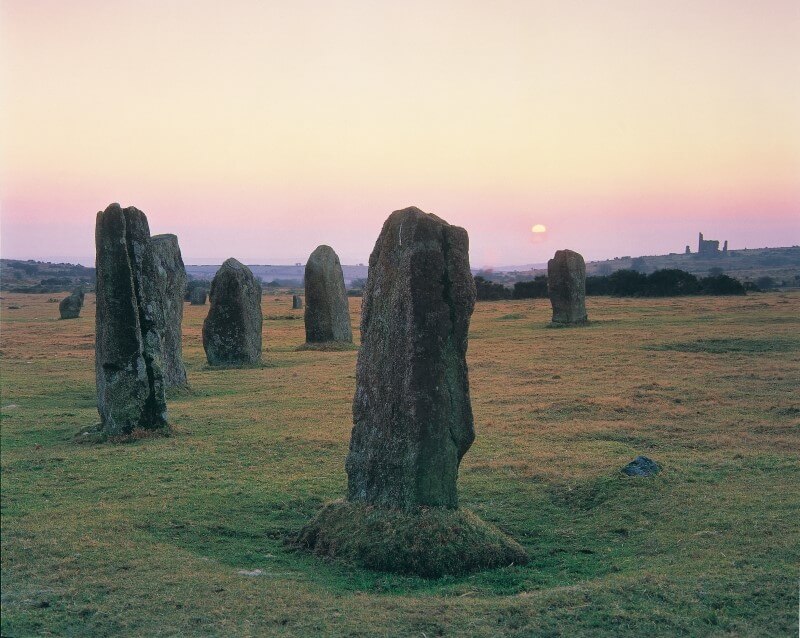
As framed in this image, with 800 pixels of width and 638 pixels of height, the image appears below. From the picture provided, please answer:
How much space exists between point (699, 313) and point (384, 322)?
35.4 metres

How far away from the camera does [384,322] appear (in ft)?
32.8

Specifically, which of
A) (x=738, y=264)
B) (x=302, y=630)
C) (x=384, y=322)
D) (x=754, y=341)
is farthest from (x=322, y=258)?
(x=738, y=264)

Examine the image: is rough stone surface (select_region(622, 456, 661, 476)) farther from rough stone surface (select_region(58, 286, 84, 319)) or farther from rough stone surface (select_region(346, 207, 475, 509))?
rough stone surface (select_region(58, 286, 84, 319))

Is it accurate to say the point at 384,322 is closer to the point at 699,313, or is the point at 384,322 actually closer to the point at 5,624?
the point at 5,624

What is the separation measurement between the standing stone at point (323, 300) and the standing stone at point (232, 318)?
15.4 ft

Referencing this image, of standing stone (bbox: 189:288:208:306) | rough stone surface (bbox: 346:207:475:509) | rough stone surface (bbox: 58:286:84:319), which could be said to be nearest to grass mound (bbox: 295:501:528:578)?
rough stone surface (bbox: 346:207:475:509)

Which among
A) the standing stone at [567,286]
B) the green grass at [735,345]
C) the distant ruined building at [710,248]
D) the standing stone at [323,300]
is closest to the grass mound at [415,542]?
the green grass at [735,345]

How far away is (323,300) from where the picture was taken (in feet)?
99.8

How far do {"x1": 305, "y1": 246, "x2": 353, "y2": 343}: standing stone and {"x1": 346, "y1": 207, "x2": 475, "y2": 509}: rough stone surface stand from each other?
2019 centimetres

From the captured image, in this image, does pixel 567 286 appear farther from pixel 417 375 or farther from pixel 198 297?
pixel 198 297

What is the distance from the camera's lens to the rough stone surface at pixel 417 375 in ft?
31.2

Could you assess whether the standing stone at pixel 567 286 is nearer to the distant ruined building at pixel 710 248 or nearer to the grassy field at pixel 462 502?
the grassy field at pixel 462 502

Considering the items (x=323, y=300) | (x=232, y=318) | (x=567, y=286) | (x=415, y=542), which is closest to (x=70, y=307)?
(x=323, y=300)

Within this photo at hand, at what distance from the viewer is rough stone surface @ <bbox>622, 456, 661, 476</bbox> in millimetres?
12094
